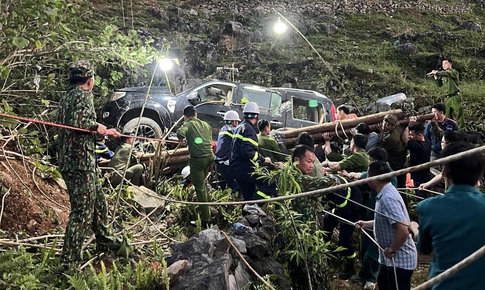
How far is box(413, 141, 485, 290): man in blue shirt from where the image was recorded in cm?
230

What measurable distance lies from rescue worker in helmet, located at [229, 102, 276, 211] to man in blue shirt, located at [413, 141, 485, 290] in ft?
11.4

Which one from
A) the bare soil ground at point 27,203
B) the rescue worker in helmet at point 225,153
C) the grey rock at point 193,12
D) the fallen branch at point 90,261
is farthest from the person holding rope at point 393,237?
the grey rock at point 193,12

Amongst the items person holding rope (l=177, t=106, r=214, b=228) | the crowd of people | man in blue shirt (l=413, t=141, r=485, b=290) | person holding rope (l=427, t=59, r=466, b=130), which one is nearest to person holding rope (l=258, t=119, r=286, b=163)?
the crowd of people

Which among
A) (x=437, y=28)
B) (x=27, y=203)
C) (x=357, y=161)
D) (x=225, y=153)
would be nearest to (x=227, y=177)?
(x=225, y=153)

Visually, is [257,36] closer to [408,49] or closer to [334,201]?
[408,49]

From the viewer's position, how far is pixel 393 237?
3.64m

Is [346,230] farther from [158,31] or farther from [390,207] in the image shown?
[158,31]

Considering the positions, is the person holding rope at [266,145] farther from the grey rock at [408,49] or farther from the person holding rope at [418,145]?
the grey rock at [408,49]

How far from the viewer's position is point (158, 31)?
17.4 meters

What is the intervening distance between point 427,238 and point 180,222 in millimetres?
3908

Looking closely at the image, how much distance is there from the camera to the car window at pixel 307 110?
358 inches

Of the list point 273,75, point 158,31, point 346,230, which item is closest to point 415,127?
point 346,230

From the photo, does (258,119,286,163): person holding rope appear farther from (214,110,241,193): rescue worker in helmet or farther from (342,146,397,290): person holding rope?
(342,146,397,290): person holding rope

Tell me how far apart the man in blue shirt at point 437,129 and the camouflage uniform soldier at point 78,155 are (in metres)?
5.02
